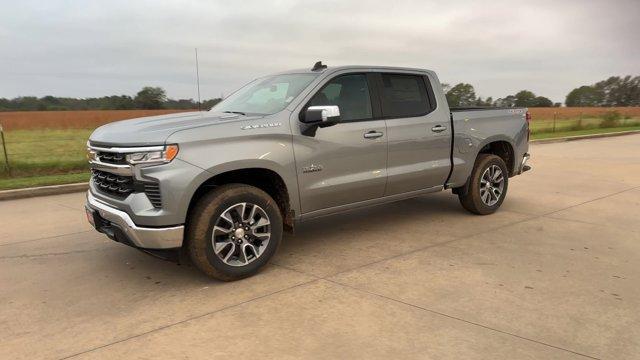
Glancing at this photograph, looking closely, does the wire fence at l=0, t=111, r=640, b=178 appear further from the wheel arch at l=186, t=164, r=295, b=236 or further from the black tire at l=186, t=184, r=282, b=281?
the black tire at l=186, t=184, r=282, b=281

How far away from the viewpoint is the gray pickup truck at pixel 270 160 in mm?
4238

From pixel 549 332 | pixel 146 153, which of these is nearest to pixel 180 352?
pixel 146 153

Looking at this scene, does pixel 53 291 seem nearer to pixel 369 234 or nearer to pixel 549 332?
pixel 369 234

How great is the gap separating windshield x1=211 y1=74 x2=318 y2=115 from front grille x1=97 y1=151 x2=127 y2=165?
139 centimetres

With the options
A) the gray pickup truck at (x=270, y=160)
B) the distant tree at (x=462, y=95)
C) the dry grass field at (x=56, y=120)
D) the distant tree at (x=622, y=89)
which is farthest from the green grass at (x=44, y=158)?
the distant tree at (x=622, y=89)

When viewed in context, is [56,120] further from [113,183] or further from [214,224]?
[214,224]

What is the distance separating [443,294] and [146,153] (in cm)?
266

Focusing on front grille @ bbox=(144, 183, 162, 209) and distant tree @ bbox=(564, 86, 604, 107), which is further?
distant tree @ bbox=(564, 86, 604, 107)

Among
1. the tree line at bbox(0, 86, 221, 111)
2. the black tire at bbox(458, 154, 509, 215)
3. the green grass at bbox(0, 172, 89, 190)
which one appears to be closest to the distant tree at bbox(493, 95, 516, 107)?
the black tire at bbox(458, 154, 509, 215)

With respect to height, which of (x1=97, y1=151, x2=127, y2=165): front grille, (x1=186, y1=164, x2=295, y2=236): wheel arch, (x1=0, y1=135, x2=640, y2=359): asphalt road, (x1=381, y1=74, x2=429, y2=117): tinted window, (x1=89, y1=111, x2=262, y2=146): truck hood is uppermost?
(x1=381, y1=74, x2=429, y2=117): tinted window

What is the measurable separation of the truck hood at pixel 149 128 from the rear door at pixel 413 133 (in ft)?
5.59

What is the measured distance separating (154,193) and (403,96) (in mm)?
3122

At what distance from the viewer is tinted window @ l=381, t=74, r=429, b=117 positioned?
5812mm

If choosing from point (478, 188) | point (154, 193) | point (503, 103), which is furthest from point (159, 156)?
point (503, 103)
